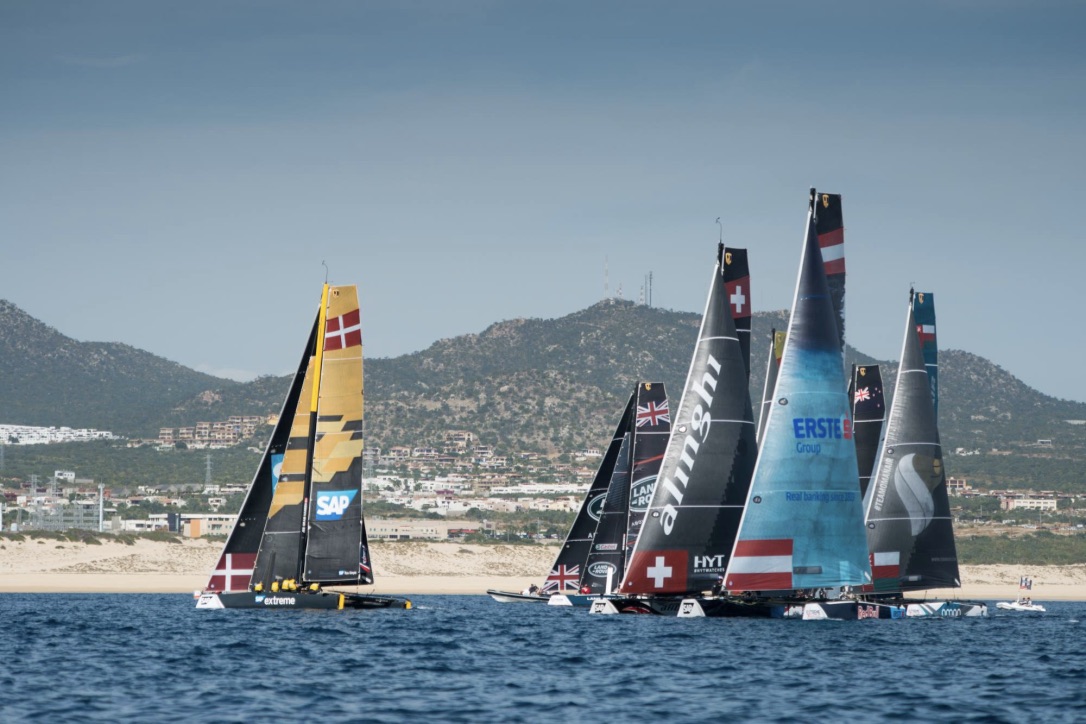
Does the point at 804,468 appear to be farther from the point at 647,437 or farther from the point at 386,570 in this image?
the point at 386,570

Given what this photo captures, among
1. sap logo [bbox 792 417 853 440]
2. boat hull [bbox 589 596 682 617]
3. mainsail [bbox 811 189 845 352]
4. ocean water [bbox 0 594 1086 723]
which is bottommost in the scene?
ocean water [bbox 0 594 1086 723]

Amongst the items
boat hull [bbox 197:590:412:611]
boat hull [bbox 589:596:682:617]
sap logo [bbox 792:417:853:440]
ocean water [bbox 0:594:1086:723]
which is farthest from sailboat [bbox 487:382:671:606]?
sap logo [bbox 792:417:853:440]

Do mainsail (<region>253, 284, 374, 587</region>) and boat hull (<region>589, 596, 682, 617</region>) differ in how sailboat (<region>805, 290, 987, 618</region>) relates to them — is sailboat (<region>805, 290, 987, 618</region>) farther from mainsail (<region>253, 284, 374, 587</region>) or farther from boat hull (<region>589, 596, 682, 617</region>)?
mainsail (<region>253, 284, 374, 587</region>)

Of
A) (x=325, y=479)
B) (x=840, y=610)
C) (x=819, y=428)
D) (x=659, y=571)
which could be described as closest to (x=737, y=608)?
(x=840, y=610)

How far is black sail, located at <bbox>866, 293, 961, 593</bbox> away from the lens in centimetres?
5844

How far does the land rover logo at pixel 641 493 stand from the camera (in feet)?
199

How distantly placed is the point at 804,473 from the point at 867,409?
1590cm

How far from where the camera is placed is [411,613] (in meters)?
63.2

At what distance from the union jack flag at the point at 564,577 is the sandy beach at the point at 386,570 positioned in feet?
107

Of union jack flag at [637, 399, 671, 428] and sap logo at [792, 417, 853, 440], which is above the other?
union jack flag at [637, 399, 671, 428]

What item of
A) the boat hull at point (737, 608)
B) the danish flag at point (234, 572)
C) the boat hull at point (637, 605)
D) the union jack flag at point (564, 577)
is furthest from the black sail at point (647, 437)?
the danish flag at point (234, 572)

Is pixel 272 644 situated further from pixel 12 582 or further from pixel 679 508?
pixel 12 582

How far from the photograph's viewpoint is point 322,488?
5450 cm

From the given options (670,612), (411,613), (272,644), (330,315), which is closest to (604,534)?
(411,613)
